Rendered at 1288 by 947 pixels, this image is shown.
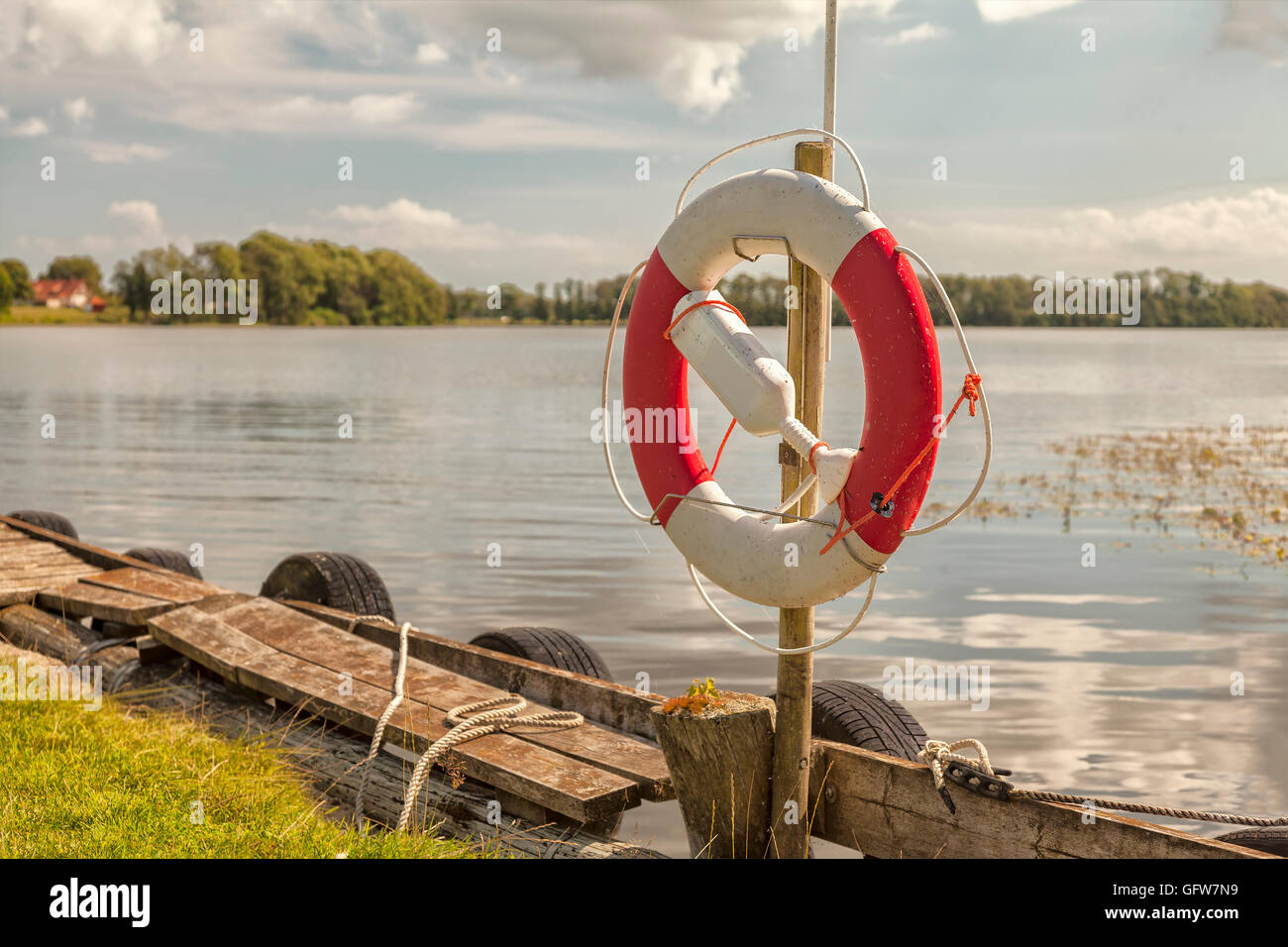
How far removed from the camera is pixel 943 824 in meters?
3.49

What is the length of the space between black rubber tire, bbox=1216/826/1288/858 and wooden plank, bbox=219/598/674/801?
1.65m

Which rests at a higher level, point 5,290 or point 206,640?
point 5,290

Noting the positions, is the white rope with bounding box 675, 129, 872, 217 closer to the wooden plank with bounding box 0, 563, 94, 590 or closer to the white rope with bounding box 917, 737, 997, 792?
the white rope with bounding box 917, 737, 997, 792

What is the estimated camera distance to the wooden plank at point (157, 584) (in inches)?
254

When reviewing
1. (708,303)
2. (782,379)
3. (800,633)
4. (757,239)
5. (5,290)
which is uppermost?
(5,290)

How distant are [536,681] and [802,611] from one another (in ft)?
5.23

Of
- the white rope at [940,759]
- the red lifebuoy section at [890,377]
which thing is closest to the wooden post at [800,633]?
the red lifebuoy section at [890,377]

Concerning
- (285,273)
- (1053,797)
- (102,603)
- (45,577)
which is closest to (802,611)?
(1053,797)

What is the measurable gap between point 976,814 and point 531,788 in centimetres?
136

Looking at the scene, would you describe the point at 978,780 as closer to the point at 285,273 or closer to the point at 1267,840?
the point at 1267,840

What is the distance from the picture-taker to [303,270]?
9112cm

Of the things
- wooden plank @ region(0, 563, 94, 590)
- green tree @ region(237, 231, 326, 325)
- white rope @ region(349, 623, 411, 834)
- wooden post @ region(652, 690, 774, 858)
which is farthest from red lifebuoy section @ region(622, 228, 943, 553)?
green tree @ region(237, 231, 326, 325)
